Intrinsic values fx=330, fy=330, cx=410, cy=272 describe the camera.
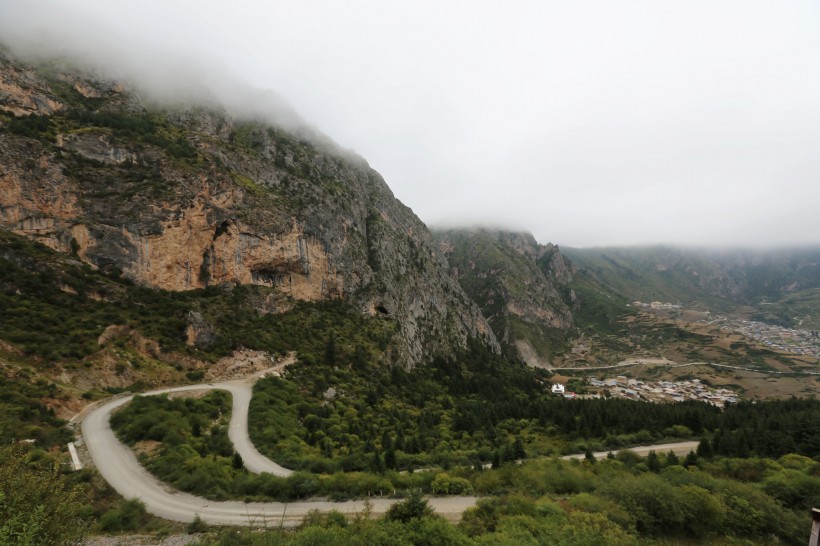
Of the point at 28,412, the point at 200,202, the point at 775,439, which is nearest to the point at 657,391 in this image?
the point at 775,439

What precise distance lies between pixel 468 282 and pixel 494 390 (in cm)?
11186

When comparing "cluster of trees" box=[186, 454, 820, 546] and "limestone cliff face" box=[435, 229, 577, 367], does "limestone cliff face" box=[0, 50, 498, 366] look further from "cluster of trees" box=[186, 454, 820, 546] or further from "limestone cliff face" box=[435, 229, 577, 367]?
"limestone cliff face" box=[435, 229, 577, 367]

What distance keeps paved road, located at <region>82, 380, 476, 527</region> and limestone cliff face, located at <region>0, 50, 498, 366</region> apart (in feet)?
109

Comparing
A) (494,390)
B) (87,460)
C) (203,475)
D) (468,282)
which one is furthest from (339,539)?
(468,282)

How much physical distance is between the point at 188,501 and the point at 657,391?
12205 centimetres

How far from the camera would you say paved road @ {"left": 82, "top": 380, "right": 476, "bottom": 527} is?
17969 mm

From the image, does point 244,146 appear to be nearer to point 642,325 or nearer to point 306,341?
point 306,341

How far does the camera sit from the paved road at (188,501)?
59.0ft

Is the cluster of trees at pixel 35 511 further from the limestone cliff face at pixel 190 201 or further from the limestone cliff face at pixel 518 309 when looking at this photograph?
the limestone cliff face at pixel 518 309

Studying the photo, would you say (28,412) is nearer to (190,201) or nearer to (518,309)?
(190,201)

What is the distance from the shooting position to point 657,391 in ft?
330

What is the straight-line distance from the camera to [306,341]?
6209cm

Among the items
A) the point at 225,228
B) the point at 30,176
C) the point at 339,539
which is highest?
the point at 30,176

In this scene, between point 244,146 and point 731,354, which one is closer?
point 244,146
